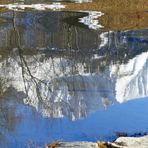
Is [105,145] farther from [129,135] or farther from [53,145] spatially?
[129,135]

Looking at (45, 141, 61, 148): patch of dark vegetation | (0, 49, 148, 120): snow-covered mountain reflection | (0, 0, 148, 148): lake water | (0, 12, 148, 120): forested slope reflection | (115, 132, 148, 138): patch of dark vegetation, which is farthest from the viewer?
(0, 12, 148, 120): forested slope reflection

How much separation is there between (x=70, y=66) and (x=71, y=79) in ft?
5.50

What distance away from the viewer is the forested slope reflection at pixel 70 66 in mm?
12672

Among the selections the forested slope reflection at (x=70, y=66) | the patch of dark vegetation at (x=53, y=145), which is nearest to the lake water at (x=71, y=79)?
the forested slope reflection at (x=70, y=66)

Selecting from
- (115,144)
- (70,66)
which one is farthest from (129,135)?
(70,66)

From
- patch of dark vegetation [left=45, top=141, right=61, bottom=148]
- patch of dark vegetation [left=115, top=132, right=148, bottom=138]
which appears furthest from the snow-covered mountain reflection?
patch of dark vegetation [left=45, top=141, right=61, bottom=148]

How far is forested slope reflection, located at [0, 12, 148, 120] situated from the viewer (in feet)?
41.6

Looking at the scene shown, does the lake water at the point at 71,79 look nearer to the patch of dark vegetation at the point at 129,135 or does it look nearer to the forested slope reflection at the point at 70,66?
the forested slope reflection at the point at 70,66

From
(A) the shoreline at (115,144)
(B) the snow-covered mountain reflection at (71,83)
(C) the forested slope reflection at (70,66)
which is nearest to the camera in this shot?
(A) the shoreline at (115,144)

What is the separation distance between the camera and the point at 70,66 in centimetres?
1616

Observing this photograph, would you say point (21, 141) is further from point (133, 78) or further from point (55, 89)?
point (133, 78)

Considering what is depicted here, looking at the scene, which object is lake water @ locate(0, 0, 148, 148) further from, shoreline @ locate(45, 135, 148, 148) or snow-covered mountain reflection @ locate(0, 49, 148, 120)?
shoreline @ locate(45, 135, 148, 148)

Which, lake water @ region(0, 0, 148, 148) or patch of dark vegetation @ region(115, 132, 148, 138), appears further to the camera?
lake water @ region(0, 0, 148, 148)

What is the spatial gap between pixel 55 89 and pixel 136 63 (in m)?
3.42
